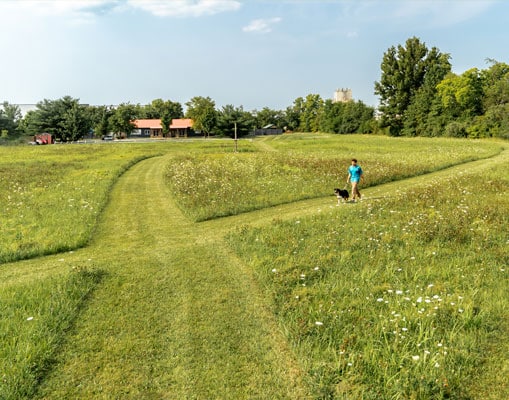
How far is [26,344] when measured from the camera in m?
6.12

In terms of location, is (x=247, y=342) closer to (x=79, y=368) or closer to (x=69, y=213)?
(x=79, y=368)

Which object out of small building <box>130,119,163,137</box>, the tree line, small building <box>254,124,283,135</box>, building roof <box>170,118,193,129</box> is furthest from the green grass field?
small building <box>254,124,283,135</box>

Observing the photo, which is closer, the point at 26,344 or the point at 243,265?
the point at 26,344

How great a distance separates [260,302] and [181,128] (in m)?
105

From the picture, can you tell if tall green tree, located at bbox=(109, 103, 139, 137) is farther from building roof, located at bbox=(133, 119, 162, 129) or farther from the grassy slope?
the grassy slope

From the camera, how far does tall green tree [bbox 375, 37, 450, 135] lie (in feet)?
274

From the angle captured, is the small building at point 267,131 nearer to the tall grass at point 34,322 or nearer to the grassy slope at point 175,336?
the grassy slope at point 175,336

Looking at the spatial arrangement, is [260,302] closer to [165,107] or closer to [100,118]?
[100,118]

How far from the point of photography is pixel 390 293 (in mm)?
7641

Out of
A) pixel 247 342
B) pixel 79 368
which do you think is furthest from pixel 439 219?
pixel 79 368

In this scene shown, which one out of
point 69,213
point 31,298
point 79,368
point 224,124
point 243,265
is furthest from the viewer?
point 224,124

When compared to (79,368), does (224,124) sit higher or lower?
higher

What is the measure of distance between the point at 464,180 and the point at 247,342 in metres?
18.1

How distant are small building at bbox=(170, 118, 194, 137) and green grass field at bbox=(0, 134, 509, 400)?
94.2m
